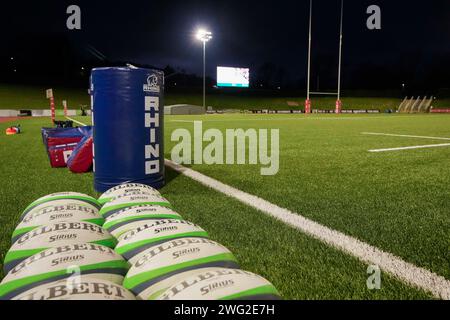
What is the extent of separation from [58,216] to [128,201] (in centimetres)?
43

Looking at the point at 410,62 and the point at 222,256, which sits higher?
the point at 410,62

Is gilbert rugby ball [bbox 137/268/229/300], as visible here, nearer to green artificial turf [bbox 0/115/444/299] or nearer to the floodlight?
green artificial turf [bbox 0/115/444/299]

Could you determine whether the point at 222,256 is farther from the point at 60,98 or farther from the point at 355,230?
the point at 60,98

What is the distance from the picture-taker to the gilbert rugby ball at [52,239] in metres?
1.53

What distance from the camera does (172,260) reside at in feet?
4.47

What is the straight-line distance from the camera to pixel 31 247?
5.02 ft

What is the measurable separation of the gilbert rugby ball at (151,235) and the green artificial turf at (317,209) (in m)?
0.40

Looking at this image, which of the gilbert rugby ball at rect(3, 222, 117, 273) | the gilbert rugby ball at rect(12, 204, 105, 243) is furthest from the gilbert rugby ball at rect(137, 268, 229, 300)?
the gilbert rugby ball at rect(12, 204, 105, 243)

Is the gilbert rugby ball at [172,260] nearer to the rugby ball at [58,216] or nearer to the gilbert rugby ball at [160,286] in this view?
the gilbert rugby ball at [160,286]

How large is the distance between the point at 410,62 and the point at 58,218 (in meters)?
81.2

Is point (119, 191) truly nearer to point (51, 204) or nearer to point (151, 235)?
point (51, 204)

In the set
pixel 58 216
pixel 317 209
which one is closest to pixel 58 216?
pixel 58 216

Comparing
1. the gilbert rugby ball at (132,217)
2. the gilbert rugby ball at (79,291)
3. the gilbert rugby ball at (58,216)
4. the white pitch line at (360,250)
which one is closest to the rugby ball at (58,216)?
the gilbert rugby ball at (58,216)
